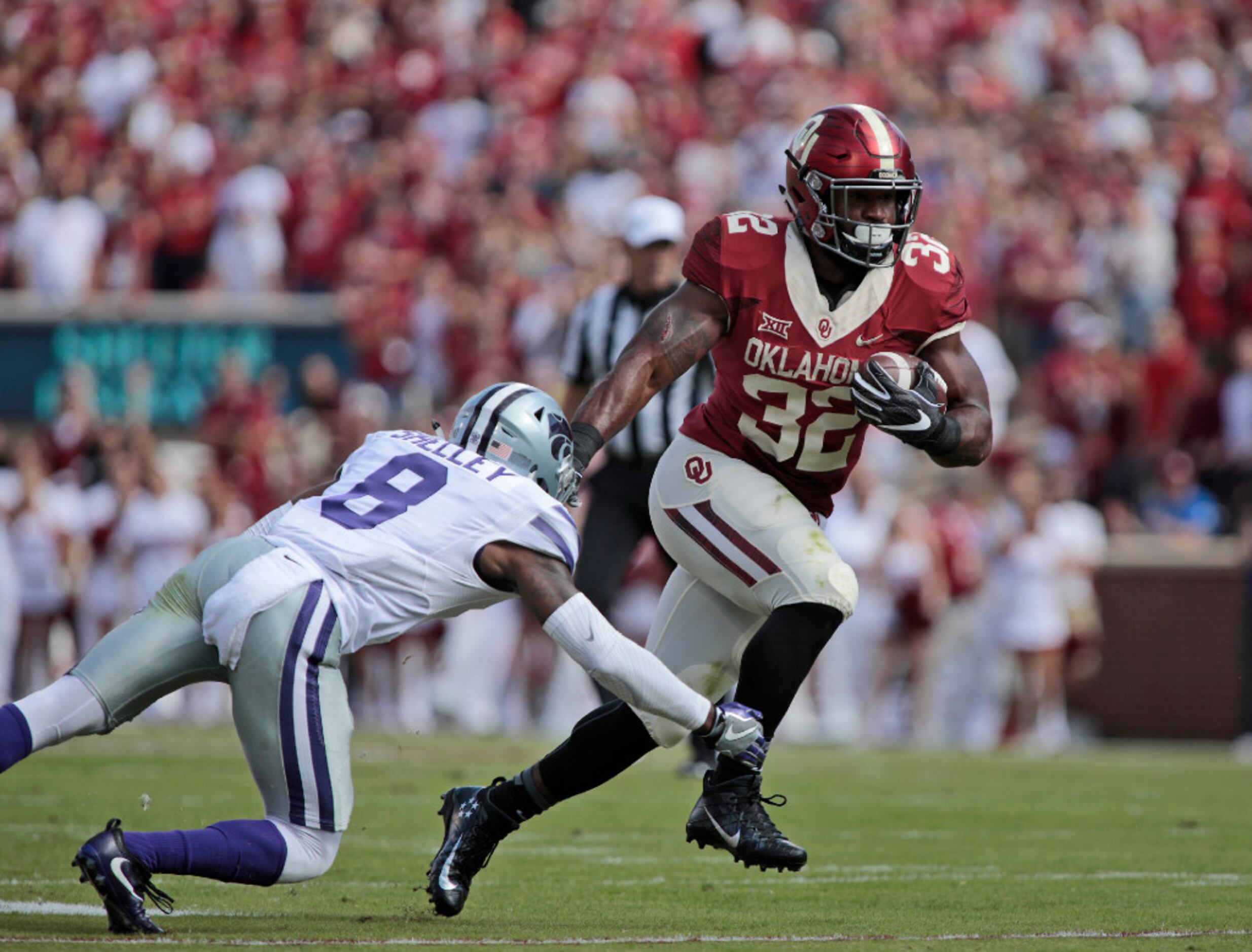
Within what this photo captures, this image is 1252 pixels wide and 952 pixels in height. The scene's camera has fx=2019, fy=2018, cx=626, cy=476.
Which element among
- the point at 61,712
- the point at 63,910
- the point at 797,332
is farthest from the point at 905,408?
the point at 63,910

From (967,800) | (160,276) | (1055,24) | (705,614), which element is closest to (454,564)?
(705,614)

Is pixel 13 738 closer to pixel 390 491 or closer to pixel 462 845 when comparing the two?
pixel 390 491

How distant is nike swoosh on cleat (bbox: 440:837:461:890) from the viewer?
4.40 m

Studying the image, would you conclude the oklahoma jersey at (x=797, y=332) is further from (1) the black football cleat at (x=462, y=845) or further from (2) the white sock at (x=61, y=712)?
(2) the white sock at (x=61, y=712)

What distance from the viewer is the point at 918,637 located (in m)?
11.8

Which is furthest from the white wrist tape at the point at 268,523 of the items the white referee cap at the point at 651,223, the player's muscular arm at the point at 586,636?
the white referee cap at the point at 651,223

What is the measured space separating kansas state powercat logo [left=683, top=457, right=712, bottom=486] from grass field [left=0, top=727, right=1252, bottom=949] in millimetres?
983

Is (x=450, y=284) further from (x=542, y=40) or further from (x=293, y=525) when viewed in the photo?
(x=293, y=525)

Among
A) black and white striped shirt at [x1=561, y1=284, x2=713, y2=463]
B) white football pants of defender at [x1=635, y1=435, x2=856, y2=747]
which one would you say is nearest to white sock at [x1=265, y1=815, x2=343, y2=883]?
white football pants of defender at [x1=635, y1=435, x2=856, y2=747]

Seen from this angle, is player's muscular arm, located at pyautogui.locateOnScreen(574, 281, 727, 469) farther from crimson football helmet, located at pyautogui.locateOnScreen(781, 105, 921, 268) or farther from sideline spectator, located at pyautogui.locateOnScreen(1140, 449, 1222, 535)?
sideline spectator, located at pyautogui.locateOnScreen(1140, 449, 1222, 535)

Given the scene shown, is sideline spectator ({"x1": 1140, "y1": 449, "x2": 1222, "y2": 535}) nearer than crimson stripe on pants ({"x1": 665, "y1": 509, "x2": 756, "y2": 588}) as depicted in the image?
No

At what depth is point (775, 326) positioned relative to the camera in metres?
4.62

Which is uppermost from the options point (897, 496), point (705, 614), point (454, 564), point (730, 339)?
point (730, 339)

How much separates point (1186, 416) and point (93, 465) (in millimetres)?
6715
